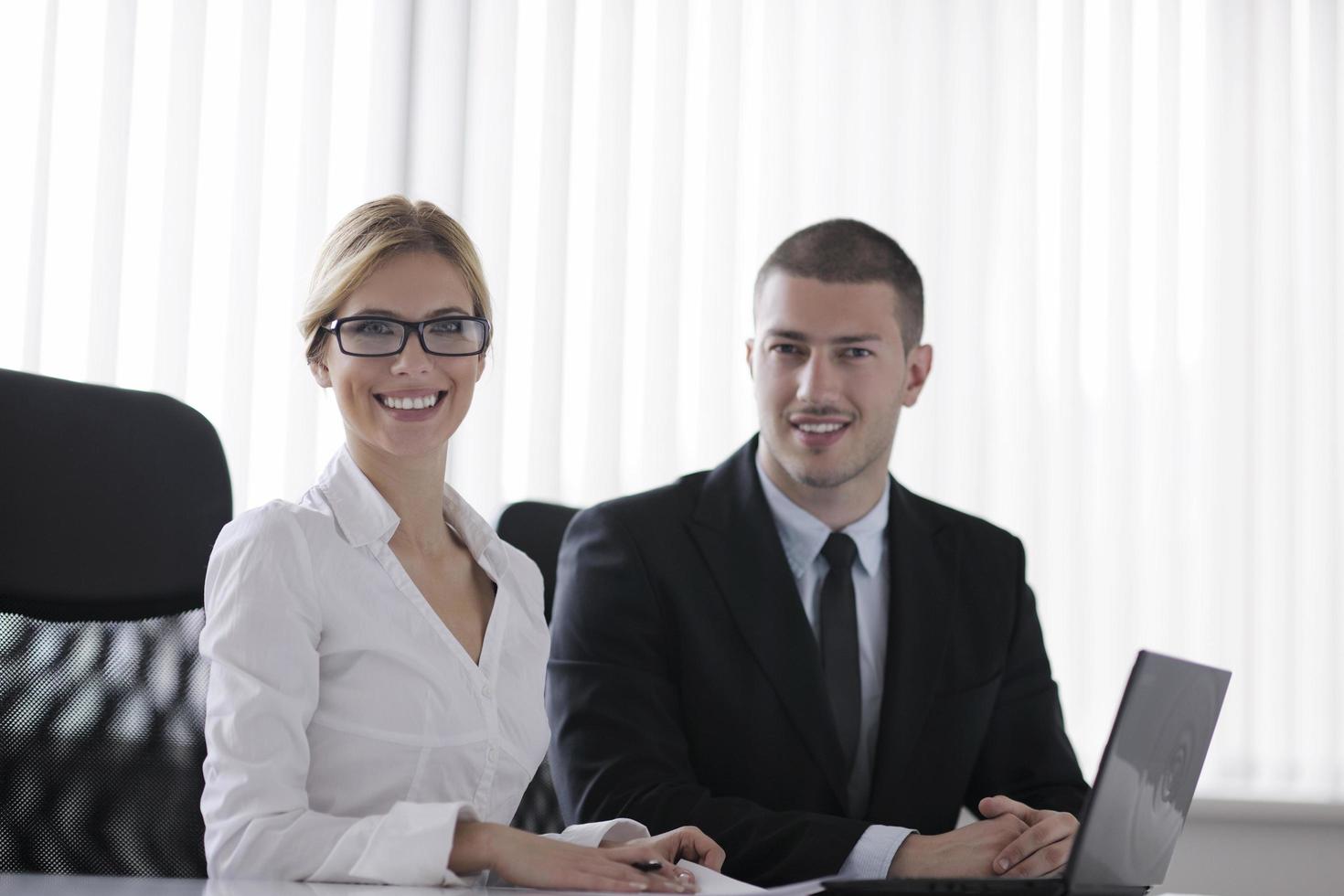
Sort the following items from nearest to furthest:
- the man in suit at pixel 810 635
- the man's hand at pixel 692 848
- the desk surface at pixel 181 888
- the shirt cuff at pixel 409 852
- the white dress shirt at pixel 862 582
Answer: the desk surface at pixel 181 888 < the shirt cuff at pixel 409 852 < the man's hand at pixel 692 848 < the man in suit at pixel 810 635 < the white dress shirt at pixel 862 582

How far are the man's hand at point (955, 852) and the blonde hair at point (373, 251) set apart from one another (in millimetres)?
787

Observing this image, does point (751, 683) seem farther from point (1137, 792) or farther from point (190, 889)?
point (190, 889)

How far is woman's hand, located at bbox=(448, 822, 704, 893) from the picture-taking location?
1019 mm

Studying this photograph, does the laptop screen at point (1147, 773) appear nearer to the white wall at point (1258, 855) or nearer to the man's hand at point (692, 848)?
the man's hand at point (692, 848)

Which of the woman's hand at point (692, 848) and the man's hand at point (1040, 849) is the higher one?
the woman's hand at point (692, 848)

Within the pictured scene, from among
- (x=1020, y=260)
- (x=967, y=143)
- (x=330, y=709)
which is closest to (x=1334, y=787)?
(x=1020, y=260)

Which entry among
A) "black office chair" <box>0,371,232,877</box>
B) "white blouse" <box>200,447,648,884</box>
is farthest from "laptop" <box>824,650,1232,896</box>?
"black office chair" <box>0,371,232,877</box>

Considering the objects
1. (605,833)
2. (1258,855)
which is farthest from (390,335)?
(1258,855)

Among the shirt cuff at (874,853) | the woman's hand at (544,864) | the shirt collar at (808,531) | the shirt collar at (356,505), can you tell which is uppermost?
the shirt collar at (356,505)

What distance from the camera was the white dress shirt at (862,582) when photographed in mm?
1696

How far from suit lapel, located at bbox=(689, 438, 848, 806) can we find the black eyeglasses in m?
0.56

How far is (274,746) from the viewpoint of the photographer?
1.07 metres

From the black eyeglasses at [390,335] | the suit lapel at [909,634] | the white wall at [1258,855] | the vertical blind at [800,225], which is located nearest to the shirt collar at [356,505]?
the black eyeglasses at [390,335]

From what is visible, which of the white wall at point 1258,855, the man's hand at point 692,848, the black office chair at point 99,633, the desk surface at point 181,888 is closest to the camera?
the desk surface at point 181,888
